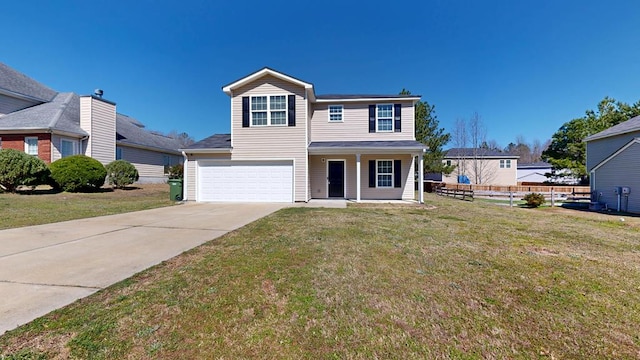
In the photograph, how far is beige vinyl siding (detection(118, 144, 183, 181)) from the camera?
69.3 feet

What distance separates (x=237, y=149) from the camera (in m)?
13.4

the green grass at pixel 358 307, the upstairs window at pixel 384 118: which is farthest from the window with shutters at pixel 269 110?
the green grass at pixel 358 307

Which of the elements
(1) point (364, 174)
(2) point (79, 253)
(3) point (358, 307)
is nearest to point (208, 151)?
(1) point (364, 174)

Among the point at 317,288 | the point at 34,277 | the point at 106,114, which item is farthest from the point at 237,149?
the point at 106,114

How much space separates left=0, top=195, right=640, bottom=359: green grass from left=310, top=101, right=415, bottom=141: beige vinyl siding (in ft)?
32.2

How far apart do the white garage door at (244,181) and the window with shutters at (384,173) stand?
4.72 meters

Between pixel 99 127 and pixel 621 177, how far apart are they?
3045 centimetres

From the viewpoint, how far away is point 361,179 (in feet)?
48.1

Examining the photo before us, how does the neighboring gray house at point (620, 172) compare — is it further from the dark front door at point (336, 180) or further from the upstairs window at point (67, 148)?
the upstairs window at point (67, 148)

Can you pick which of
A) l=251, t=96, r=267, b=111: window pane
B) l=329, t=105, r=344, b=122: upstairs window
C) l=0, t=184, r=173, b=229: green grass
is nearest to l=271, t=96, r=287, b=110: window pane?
l=251, t=96, r=267, b=111: window pane

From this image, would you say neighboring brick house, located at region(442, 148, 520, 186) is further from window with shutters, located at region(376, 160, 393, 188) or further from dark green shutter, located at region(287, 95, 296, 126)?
dark green shutter, located at region(287, 95, 296, 126)

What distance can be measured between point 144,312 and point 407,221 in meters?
7.27

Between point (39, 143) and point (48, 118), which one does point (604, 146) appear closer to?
point (39, 143)

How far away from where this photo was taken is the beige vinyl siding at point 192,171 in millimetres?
13562
